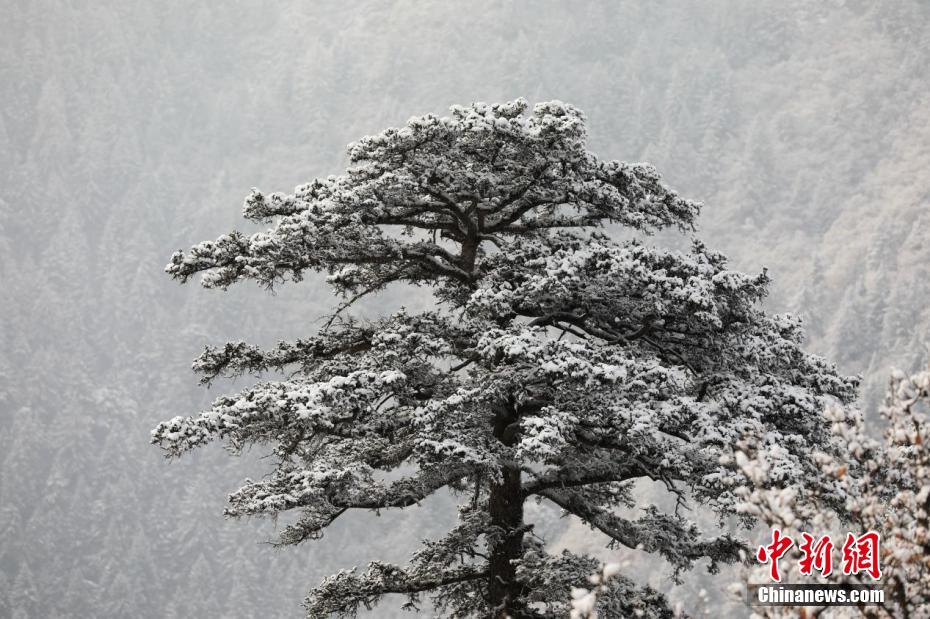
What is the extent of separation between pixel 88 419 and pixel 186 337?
11.4 metres

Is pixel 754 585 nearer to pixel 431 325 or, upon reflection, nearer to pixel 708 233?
pixel 431 325

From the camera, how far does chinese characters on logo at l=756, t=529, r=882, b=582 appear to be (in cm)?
484

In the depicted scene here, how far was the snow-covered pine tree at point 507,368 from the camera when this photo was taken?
7.96m

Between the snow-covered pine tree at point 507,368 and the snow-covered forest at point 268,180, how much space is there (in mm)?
47341

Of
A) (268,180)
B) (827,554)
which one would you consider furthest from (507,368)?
(268,180)

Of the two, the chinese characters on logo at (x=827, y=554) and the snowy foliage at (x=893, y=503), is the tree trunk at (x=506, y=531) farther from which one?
the snowy foliage at (x=893, y=503)

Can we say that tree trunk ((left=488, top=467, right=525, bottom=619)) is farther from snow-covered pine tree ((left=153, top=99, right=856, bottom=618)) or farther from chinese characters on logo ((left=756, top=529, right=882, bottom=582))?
chinese characters on logo ((left=756, top=529, right=882, bottom=582))

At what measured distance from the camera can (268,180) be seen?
113000mm

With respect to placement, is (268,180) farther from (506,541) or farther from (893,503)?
(893,503)

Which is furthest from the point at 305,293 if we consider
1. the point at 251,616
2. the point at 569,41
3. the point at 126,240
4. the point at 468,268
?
the point at 468,268

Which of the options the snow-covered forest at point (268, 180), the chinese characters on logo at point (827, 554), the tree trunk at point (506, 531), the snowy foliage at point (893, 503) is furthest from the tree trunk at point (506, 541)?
the snow-covered forest at point (268, 180)

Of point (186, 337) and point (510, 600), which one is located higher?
point (186, 337)

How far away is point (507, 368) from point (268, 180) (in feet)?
354

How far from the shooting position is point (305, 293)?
324 feet
